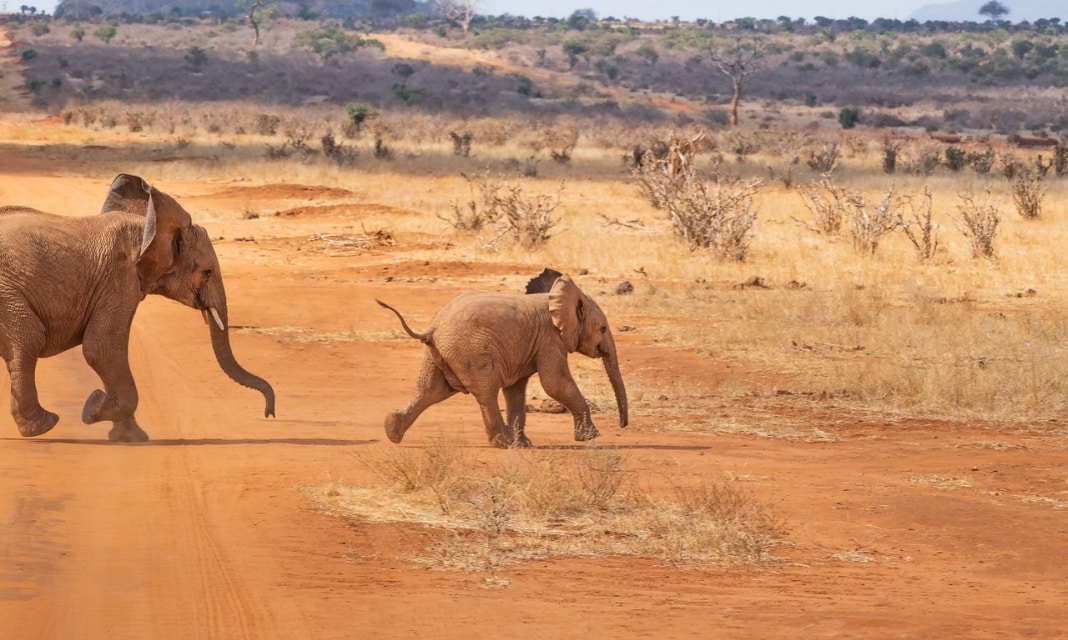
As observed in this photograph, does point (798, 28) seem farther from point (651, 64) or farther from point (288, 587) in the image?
Answer: point (288, 587)

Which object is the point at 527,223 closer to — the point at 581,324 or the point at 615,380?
the point at 615,380

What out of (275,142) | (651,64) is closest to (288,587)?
(275,142)

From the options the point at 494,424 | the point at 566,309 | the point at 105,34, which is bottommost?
the point at 494,424

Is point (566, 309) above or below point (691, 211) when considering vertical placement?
above

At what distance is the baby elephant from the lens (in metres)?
9.25

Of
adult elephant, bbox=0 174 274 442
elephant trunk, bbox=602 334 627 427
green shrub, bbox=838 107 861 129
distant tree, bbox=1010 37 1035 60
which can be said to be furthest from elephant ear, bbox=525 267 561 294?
distant tree, bbox=1010 37 1035 60

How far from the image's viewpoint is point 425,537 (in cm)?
717

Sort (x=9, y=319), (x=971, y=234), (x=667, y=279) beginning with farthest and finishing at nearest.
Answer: (x=971, y=234)
(x=667, y=279)
(x=9, y=319)

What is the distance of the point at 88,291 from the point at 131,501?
1973mm

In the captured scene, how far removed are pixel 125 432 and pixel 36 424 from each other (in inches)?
24.2

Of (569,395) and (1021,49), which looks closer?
(569,395)

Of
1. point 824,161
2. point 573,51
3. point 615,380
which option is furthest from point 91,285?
point 573,51

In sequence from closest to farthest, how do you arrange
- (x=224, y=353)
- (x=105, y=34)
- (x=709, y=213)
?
(x=224, y=353)
(x=709, y=213)
(x=105, y=34)

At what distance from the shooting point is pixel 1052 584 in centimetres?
677
